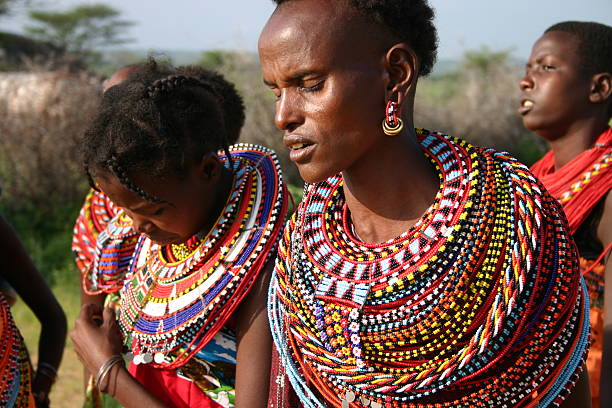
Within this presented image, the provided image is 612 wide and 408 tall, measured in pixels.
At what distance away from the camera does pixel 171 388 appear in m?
2.46

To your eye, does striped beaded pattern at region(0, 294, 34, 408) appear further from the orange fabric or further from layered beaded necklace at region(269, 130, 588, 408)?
the orange fabric

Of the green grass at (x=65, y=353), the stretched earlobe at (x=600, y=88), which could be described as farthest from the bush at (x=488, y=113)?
the stretched earlobe at (x=600, y=88)

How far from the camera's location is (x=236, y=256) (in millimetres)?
2236

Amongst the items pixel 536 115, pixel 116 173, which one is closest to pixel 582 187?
pixel 536 115

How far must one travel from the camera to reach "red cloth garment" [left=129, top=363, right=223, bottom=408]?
2.41 m

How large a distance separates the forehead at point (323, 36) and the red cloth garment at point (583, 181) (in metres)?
1.52

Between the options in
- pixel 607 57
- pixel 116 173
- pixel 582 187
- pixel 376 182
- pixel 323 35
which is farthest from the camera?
pixel 607 57

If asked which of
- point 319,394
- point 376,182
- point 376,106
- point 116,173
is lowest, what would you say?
point 319,394

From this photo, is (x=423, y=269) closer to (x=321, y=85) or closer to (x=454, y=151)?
(x=454, y=151)

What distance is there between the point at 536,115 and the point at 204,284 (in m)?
1.85

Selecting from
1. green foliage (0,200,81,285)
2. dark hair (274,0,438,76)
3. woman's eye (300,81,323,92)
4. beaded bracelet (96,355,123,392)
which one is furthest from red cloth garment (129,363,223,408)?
green foliage (0,200,81,285)

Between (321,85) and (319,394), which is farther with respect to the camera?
(319,394)

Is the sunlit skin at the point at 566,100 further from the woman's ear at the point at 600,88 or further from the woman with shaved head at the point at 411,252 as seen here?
the woman with shaved head at the point at 411,252

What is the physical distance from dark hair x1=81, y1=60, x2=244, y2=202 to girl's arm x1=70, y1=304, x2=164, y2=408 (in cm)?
56
